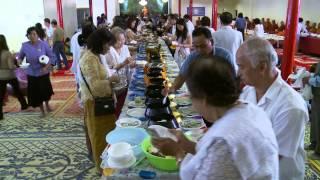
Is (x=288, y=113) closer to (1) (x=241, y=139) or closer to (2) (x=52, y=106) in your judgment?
(1) (x=241, y=139)

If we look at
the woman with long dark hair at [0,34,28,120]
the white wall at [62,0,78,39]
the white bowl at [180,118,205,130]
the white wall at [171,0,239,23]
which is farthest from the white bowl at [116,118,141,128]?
the white wall at [171,0,239,23]

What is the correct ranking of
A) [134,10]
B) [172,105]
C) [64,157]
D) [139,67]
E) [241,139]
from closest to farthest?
[241,139]
[172,105]
[64,157]
[139,67]
[134,10]

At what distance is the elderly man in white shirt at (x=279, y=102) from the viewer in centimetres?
155

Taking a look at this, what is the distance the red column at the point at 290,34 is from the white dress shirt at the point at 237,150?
3668 millimetres

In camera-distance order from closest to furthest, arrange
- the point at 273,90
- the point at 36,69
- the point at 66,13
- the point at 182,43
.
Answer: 1. the point at 273,90
2. the point at 36,69
3. the point at 182,43
4. the point at 66,13

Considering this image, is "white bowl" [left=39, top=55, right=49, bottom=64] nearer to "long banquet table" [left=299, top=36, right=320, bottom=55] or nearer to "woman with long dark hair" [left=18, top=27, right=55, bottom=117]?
"woman with long dark hair" [left=18, top=27, right=55, bottom=117]

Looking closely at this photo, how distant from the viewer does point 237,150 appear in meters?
1.01

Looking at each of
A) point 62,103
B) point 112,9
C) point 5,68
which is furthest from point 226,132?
point 112,9

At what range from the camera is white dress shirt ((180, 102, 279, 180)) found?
1.02 metres

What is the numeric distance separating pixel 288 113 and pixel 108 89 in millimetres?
1894

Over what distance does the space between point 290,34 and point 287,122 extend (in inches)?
127

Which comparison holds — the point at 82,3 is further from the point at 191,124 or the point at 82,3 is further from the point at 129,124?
the point at 191,124

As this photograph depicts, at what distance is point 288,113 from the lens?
1547 millimetres

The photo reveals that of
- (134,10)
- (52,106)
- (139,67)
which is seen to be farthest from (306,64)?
(134,10)
